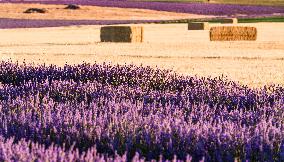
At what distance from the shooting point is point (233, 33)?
1240 inches

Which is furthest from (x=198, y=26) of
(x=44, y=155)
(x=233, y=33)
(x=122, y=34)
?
(x=44, y=155)

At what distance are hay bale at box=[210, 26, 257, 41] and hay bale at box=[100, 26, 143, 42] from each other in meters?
3.72

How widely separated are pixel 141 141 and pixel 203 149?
0.46 m

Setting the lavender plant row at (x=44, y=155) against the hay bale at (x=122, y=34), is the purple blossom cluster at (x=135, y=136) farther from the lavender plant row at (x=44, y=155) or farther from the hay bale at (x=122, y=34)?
the hay bale at (x=122, y=34)

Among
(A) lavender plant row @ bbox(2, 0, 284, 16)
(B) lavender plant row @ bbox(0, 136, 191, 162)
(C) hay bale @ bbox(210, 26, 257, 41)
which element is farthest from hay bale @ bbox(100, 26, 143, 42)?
(A) lavender plant row @ bbox(2, 0, 284, 16)

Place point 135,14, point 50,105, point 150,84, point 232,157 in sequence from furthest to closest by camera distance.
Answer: point 135,14
point 150,84
point 50,105
point 232,157

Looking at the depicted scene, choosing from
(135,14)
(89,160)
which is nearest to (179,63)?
(89,160)

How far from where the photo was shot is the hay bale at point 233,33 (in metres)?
30.9

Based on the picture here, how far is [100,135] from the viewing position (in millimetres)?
4500

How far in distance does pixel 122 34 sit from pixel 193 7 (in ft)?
131

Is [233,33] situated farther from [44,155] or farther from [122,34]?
[44,155]

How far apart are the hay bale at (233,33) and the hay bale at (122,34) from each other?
3.72m

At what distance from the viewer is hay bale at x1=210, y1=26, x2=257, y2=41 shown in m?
30.9

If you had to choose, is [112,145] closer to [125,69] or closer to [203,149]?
[203,149]
